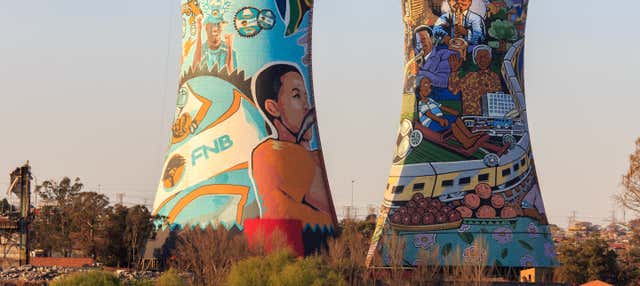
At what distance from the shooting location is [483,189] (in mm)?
31203

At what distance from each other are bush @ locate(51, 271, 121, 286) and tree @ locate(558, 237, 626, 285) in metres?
16.6

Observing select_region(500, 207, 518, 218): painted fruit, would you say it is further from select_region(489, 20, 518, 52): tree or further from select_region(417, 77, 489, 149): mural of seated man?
select_region(489, 20, 518, 52): tree

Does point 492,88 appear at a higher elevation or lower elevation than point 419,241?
higher

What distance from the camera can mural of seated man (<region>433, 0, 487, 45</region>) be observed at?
102 ft

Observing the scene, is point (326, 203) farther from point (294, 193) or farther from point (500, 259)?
point (500, 259)

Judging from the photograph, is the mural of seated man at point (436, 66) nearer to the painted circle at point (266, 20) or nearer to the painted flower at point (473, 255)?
the painted flower at point (473, 255)

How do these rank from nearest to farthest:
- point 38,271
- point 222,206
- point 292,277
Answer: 1. point 292,277
2. point 38,271
3. point 222,206

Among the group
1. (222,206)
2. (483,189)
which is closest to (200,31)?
(222,206)

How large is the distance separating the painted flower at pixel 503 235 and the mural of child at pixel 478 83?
10.2ft

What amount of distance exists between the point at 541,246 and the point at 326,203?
5.74 meters

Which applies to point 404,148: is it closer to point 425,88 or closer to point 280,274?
point 425,88

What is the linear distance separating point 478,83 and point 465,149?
1.73m

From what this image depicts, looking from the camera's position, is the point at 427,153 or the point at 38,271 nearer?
the point at 38,271

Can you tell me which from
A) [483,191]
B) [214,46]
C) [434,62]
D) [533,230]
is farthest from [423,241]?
[214,46]
